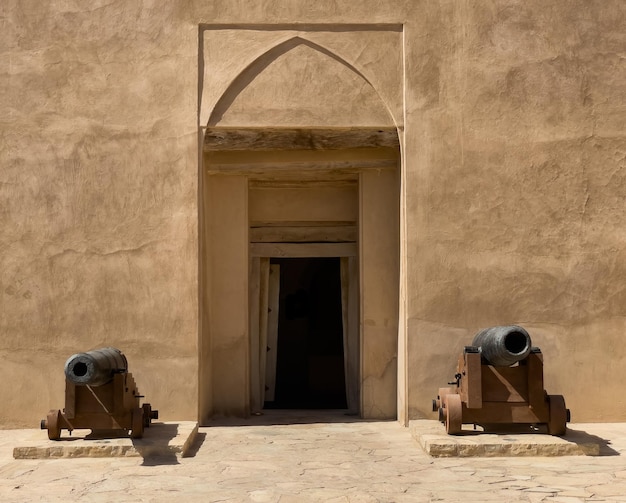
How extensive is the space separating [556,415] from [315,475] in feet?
7.42

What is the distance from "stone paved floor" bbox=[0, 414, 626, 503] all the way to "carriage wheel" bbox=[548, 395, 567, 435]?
0.42 m

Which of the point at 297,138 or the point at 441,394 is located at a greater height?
the point at 297,138

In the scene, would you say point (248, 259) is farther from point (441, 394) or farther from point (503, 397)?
point (503, 397)

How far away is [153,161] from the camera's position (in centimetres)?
864

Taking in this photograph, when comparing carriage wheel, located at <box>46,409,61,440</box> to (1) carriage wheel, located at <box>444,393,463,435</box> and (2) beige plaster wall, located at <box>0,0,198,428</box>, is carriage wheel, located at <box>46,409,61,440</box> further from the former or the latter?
(1) carriage wheel, located at <box>444,393,463,435</box>

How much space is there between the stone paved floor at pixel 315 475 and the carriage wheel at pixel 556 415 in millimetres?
418

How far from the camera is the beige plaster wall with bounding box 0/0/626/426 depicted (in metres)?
8.56

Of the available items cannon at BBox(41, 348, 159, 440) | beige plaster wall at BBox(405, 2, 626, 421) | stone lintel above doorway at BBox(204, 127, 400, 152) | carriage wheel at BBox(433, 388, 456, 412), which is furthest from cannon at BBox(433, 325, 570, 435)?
cannon at BBox(41, 348, 159, 440)

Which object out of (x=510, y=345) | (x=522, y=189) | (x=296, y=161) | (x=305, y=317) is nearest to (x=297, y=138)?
(x=296, y=161)

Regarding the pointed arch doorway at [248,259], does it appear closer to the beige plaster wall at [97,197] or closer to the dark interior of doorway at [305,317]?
the beige plaster wall at [97,197]

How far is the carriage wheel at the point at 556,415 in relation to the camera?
7.54m

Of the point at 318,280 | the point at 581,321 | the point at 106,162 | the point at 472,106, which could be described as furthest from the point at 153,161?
the point at 318,280

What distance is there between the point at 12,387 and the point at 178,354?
163cm

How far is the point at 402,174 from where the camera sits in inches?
345
